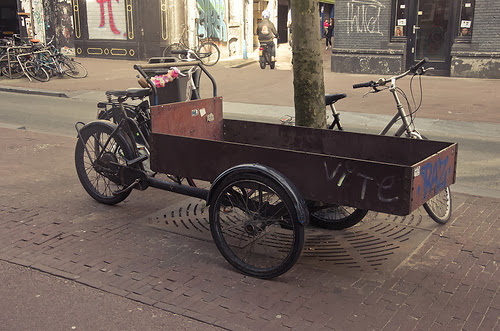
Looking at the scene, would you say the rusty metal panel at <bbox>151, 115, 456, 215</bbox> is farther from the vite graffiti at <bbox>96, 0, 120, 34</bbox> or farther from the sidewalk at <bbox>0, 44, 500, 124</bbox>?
the vite graffiti at <bbox>96, 0, 120, 34</bbox>

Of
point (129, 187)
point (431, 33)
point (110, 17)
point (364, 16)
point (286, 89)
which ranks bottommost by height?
point (286, 89)

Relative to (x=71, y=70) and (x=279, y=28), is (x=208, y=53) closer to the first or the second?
(x=71, y=70)

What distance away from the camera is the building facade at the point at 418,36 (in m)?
15.8

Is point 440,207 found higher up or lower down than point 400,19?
lower down

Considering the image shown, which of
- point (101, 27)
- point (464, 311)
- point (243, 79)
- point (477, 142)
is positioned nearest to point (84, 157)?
point (464, 311)

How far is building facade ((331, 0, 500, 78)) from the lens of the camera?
52.0 feet

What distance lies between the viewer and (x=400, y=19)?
1717cm

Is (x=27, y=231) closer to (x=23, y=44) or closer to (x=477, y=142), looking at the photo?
(x=477, y=142)

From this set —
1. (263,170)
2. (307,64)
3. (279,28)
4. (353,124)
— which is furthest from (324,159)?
(279,28)

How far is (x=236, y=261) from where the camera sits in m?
4.14

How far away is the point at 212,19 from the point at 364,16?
24.3 ft

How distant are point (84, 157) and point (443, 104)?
30.4ft

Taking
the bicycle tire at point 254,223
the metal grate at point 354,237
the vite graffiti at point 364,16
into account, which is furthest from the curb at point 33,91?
the bicycle tire at point 254,223

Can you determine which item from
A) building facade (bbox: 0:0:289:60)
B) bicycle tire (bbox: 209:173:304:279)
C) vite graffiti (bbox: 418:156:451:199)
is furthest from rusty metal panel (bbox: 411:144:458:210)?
building facade (bbox: 0:0:289:60)
